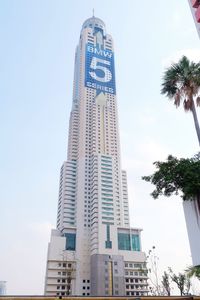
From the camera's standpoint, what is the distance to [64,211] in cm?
11119

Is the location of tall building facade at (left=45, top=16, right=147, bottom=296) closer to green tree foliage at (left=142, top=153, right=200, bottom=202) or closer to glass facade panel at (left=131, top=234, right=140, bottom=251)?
glass facade panel at (left=131, top=234, right=140, bottom=251)

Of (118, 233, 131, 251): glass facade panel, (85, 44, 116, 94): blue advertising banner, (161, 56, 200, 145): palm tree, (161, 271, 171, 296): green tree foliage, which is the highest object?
(85, 44, 116, 94): blue advertising banner

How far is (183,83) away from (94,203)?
290ft

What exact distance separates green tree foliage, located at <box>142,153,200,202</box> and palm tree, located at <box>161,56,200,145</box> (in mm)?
4229

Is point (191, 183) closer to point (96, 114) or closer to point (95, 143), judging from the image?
point (95, 143)

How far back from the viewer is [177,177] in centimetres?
1858

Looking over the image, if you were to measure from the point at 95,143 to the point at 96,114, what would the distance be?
1649cm

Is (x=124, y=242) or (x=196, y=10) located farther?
(x=124, y=242)

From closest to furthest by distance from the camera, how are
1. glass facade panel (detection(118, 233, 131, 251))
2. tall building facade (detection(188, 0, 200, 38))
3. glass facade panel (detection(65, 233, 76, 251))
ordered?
tall building facade (detection(188, 0, 200, 38)), glass facade panel (detection(118, 233, 131, 251)), glass facade panel (detection(65, 233, 76, 251))

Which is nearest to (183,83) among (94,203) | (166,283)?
(166,283)

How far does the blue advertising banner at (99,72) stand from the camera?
5448 inches

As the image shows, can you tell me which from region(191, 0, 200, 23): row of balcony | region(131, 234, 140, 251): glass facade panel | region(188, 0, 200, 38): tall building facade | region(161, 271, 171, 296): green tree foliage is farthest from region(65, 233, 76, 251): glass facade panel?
region(191, 0, 200, 23): row of balcony

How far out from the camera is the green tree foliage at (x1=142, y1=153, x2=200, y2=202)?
690 inches

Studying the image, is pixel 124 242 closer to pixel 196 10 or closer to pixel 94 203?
pixel 94 203
